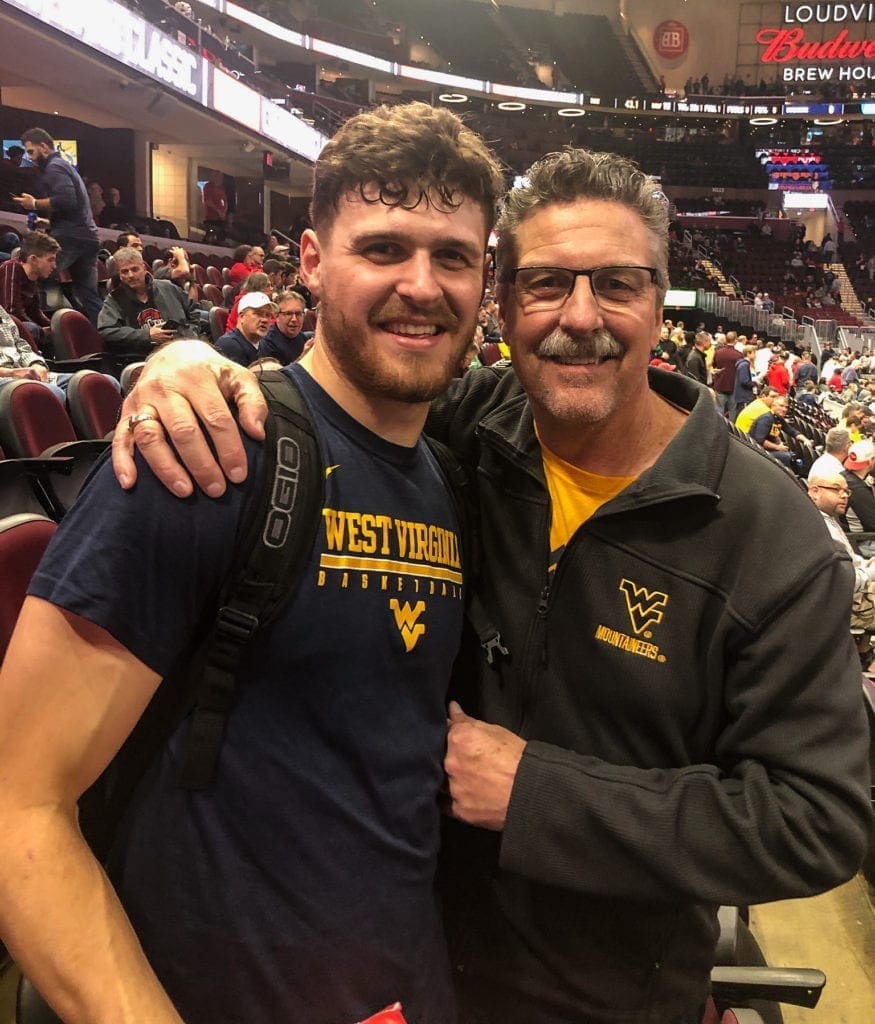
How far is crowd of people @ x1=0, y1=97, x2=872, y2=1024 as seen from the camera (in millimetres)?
934

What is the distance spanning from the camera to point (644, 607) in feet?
4.30

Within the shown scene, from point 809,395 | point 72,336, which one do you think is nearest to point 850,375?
point 809,395

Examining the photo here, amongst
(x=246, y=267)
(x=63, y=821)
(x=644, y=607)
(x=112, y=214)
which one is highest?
(x=112, y=214)

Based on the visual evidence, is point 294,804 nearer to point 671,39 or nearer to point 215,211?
point 215,211

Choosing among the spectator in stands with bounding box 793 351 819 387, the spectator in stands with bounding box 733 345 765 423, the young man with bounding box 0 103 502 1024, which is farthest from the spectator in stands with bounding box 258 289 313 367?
the spectator in stands with bounding box 793 351 819 387

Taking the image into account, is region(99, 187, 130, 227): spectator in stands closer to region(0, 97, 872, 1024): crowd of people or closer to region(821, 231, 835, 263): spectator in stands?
region(0, 97, 872, 1024): crowd of people

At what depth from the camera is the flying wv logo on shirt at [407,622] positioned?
1124mm

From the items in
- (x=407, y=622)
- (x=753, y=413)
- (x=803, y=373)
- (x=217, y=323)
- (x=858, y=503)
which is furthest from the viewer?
(x=803, y=373)

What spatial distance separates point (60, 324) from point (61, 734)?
5.41 meters

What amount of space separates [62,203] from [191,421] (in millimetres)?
6013

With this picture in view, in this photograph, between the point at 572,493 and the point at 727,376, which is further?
the point at 727,376

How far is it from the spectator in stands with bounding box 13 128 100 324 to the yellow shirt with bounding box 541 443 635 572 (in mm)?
5609

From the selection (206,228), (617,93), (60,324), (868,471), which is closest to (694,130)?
(617,93)

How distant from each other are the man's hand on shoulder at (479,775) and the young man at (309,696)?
0.03m
